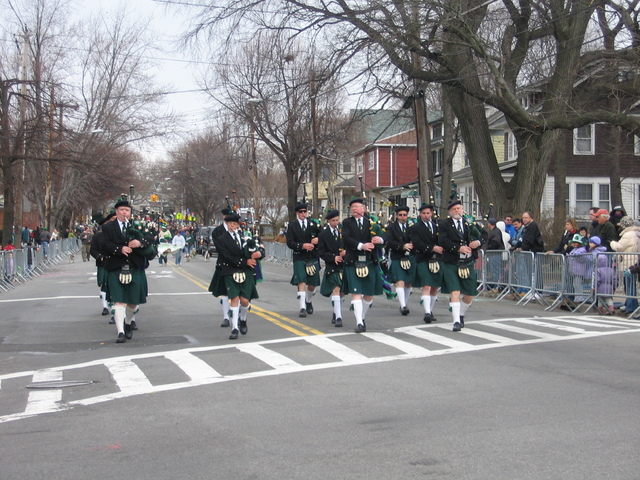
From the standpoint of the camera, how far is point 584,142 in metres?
37.8

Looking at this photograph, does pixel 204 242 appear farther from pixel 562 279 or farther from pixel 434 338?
pixel 434 338

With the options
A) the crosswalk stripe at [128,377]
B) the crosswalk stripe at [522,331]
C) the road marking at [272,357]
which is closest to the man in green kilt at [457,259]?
the road marking at [272,357]

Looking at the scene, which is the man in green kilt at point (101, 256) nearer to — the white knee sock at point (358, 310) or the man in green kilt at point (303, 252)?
the man in green kilt at point (303, 252)

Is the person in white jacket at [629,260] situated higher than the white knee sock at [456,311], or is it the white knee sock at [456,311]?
the person in white jacket at [629,260]

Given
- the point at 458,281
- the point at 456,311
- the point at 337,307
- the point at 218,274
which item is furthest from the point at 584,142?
the point at 218,274

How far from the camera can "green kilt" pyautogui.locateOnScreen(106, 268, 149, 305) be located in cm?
1127

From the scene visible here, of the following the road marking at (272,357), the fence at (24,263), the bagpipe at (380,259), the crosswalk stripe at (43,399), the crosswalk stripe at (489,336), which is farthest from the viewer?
the fence at (24,263)

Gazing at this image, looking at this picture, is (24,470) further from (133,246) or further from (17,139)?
(17,139)

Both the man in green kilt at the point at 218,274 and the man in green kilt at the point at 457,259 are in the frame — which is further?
the man in green kilt at the point at 457,259

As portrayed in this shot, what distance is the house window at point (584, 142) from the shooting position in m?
37.6

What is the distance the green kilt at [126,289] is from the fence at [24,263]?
13.0m

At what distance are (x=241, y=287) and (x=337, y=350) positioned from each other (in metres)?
2.13

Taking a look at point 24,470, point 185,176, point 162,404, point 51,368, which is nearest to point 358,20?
point 51,368

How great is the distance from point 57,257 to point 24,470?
130 ft
